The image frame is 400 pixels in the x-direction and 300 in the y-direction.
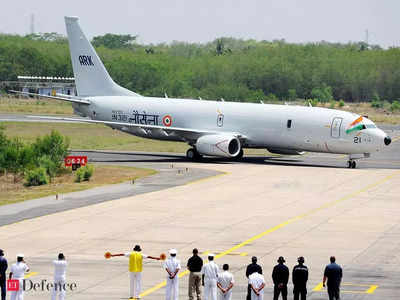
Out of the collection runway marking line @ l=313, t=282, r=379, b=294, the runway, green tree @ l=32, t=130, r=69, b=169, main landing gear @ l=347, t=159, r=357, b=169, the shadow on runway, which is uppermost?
green tree @ l=32, t=130, r=69, b=169

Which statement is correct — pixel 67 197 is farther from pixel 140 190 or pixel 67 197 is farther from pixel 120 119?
pixel 120 119

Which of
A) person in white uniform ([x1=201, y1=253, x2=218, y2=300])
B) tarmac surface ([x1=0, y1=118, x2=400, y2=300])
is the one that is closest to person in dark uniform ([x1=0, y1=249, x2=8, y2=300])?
tarmac surface ([x1=0, y1=118, x2=400, y2=300])

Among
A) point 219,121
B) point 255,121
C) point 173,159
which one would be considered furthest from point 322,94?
point 255,121

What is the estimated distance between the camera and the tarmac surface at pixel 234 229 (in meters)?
29.6

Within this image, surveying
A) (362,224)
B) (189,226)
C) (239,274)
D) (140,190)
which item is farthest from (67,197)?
(239,274)

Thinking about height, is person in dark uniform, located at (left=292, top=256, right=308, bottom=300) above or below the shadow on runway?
below

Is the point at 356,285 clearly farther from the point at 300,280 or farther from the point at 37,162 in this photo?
the point at 37,162

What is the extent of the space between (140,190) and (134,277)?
24031 mm

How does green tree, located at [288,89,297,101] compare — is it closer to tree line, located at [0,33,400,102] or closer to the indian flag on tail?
tree line, located at [0,33,400,102]

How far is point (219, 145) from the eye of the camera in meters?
64.3

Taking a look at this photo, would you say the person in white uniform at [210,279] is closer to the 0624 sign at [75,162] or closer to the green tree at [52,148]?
the 0624 sign at [75,162]

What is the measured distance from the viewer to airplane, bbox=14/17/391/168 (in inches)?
2421

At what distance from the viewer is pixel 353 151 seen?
61.5m

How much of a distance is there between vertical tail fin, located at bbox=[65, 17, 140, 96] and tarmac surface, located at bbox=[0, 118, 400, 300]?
1584cm
